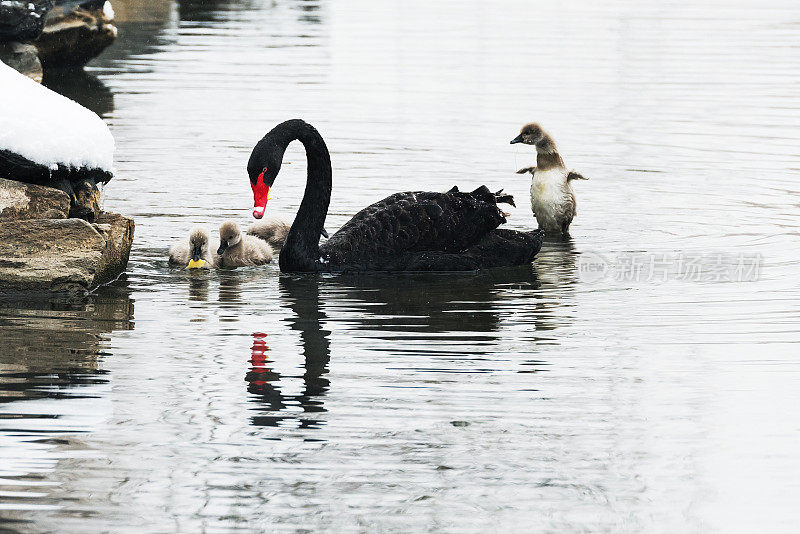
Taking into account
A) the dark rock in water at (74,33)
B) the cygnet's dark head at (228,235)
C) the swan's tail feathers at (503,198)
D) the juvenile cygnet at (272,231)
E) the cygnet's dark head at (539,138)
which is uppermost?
the dark rock in water at (74,33)

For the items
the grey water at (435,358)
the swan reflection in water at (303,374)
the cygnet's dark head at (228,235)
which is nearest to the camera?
the grey water at (435,358)

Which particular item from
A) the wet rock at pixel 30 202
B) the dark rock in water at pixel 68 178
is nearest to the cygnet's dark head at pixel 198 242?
the dark rock in water at pixel 68 178

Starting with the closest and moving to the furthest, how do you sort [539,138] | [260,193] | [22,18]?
[260,193]
[539,138]
[22,18]

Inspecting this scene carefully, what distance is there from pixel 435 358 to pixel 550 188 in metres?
3.73

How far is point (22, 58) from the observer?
53.8 feet

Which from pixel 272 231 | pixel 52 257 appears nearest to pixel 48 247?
pixel 52 257

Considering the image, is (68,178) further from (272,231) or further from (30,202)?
→ (272,231)

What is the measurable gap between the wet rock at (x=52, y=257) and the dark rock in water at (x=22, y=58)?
883 centimetres

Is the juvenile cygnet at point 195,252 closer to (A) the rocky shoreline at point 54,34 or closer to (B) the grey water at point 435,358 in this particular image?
(B) the grey water at point 435,358

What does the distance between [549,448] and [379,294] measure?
2.95m

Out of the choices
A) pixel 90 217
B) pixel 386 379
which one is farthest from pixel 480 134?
pixel 386 379

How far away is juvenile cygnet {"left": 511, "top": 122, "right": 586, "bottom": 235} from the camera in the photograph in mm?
9859

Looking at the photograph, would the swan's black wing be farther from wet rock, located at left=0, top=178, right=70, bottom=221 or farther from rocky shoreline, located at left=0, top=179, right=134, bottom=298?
wet rock, located at left=0, top=178, right=70, bottom=221

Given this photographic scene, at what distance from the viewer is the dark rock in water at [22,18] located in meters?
16.0
